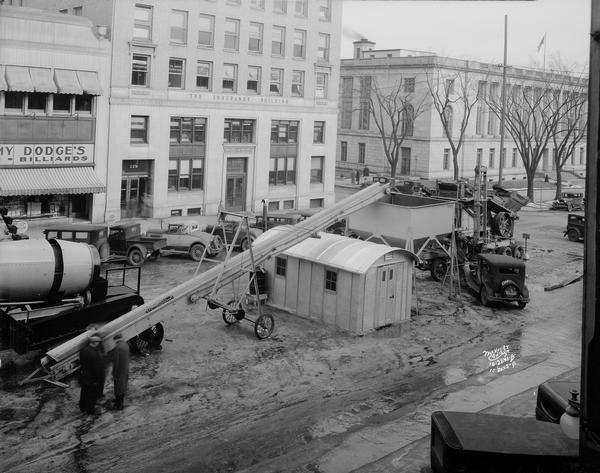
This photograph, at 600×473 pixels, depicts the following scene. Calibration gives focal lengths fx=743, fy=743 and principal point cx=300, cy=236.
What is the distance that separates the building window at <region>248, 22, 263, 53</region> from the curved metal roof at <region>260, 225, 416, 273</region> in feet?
82.4

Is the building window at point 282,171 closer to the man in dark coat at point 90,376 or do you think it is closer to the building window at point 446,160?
the building window at point 446,160

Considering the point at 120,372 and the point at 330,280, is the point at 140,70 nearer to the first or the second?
the point at 330,280

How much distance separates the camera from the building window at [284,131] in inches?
1870

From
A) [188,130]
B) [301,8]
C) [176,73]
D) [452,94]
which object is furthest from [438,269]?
[452,94]

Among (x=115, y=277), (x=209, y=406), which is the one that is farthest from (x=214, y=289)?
(x=115, y=277)

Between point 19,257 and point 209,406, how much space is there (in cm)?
545

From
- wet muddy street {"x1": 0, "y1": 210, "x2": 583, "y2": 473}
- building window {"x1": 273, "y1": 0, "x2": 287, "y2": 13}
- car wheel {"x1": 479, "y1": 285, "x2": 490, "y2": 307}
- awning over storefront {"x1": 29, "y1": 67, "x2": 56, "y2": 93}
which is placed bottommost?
wet muddy street {"x1": 0, "y1": 210, "x2": 583, "y2": 473}

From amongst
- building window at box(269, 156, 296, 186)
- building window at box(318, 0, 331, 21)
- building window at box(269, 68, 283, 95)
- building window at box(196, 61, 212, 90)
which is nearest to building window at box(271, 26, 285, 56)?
building window at box(269, 68, 283, 95)

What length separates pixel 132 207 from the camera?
41.1m

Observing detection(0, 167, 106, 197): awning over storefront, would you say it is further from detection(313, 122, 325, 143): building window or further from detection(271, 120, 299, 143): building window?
detection(313, 122, 325, 143): building window

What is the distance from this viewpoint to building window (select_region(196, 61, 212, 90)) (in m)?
43.1

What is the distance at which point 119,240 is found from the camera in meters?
29.5

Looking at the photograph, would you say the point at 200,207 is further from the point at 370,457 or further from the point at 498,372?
the point at 370,457

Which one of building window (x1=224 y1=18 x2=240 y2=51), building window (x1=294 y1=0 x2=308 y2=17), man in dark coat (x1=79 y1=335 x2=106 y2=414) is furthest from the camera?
building window (x1=294 y1=0 x2=308 y2=17)
